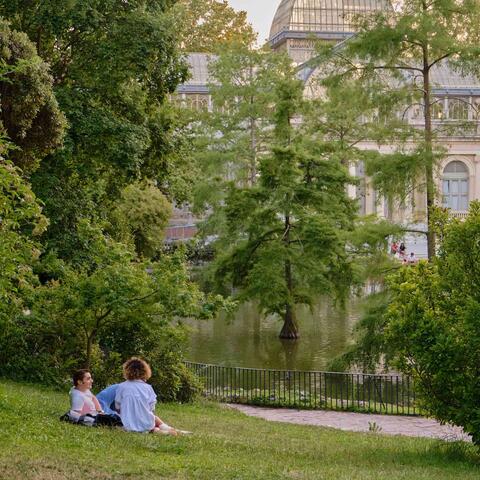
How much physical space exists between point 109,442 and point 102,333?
6.90 meters

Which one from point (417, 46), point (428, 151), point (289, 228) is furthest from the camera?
point (289, 228)

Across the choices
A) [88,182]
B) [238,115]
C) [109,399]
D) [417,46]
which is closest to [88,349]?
[109,399]

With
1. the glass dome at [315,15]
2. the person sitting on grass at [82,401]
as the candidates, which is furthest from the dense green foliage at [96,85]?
the glass dome at [315,15]

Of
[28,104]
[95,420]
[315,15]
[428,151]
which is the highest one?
[315,15]

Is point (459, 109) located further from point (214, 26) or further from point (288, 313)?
point (214, 26)

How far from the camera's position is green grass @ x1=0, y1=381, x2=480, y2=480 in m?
8.57

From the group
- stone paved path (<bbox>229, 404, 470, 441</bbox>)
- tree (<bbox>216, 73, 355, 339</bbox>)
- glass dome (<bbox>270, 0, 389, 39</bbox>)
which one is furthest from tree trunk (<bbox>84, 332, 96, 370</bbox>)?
glass dome (<bbox>270, 0, 389, 39</bbox>)

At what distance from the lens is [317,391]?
22750 mm

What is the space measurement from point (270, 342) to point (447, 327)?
20354mm

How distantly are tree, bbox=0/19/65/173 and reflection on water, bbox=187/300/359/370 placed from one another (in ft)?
34.7

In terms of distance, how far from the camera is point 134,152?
69.2 feet

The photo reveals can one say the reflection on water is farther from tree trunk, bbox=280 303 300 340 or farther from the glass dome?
the glass dome

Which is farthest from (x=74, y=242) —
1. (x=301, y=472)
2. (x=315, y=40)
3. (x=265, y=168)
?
(x=301, y=472)

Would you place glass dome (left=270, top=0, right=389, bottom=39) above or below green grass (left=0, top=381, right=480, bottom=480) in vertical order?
above
